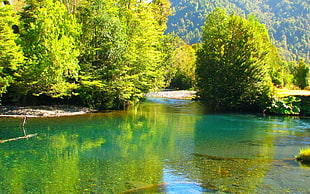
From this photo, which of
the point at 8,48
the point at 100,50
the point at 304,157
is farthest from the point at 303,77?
the point at 8,48

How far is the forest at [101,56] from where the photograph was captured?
28.4 metres

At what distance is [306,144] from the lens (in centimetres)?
1889

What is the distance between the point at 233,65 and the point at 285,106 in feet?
24.5

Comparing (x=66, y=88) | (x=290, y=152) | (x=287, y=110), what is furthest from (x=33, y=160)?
(x=287, y=110)

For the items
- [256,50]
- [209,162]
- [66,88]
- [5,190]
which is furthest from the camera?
[256,50]

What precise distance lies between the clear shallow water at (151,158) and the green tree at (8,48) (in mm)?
4059

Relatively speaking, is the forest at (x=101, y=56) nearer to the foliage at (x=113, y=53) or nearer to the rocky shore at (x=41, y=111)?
the foliage at (x=113, y=53)

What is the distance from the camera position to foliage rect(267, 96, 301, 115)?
113 ft

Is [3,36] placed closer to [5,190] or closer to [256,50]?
[5,190]

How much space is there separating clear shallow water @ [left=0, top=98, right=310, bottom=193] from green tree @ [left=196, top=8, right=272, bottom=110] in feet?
33.7

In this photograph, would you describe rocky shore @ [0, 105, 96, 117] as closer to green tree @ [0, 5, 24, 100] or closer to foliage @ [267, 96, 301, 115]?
green tree @ [0, 5, 24, 100]

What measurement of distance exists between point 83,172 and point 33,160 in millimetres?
3276

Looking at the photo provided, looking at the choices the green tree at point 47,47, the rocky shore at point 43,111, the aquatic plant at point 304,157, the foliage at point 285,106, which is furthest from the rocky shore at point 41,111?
the aquatic plant at point 304,157

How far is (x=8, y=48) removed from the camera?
2534cm
